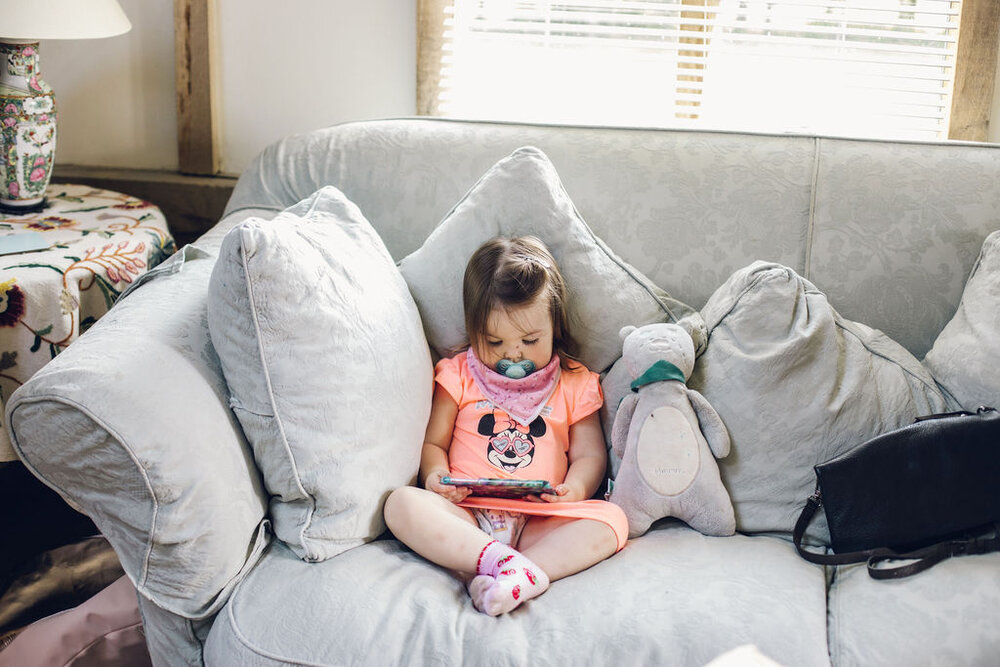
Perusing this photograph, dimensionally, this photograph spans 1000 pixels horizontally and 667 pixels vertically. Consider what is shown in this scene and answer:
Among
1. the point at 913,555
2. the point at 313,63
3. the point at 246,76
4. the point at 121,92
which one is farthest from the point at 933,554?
the point at 121,92

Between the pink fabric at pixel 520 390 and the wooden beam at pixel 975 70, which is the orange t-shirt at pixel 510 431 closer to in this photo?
the pink fabric at pixel 520 390

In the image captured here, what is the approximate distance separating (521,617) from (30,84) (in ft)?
5.17

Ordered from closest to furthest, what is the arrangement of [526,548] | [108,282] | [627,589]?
[627,589] < [526,548] < [108,282]

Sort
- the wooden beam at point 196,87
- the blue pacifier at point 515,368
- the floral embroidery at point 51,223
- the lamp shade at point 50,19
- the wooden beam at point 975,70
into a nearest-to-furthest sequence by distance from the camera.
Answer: the blue pacifier at point 515,368 → the lamp shade at point 50,19 → the floral embroidery at point 51,223 → the wooden beam at point 975,70 → the wooden beam at point 196,87

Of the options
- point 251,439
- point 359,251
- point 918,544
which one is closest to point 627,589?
point 918,544

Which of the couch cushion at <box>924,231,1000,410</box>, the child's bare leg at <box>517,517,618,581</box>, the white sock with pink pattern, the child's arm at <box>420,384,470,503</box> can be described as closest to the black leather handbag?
the couch cushion at <box>924,231,1000,410</box>

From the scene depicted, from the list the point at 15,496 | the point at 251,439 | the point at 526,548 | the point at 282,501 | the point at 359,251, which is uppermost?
the point at 359,251

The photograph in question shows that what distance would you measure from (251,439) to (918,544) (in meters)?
1.04

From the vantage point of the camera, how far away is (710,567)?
1.41 m

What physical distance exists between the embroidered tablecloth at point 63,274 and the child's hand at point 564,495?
986 millimetres

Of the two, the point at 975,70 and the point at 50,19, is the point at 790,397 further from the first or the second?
the point at 50,19

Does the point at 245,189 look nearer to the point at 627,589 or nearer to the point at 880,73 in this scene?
the point at 627,589

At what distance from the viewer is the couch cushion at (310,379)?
1324 millimetres

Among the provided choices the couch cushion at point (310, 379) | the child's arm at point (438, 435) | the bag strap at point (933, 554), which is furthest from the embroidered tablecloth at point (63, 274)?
the bag strap at point (933, 554)
